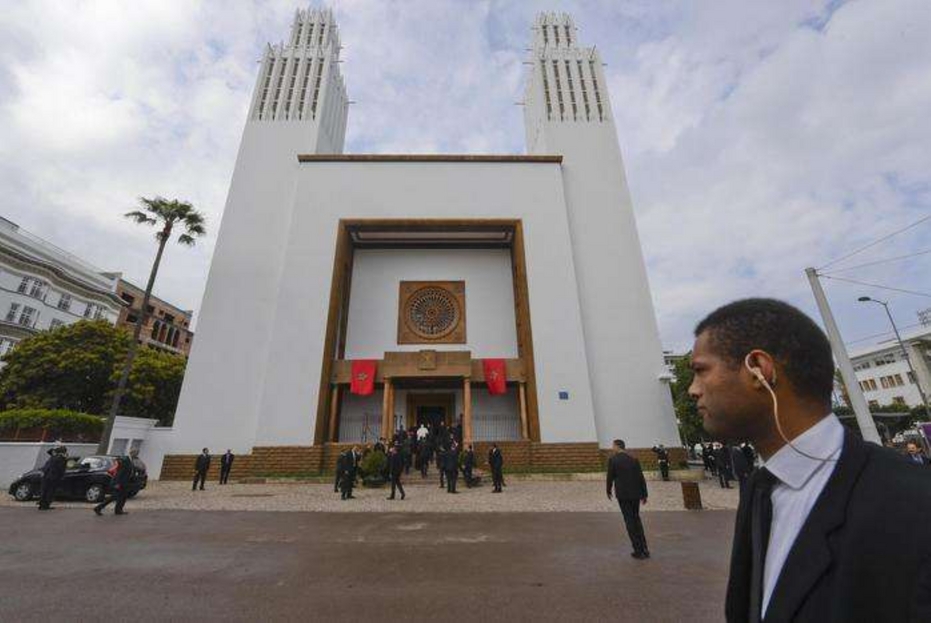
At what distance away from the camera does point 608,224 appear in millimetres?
23453

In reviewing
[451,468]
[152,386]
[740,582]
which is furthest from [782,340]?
[152,386]

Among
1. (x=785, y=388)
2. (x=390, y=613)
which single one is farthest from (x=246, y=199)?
(x=785, y=388)

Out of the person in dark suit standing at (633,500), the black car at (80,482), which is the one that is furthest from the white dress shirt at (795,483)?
the black car at (80,482)

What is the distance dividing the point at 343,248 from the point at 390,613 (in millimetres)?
19709

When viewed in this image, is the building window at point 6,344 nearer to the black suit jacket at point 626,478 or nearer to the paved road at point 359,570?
the paved road at point 359,570

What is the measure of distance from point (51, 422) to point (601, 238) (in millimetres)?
27522

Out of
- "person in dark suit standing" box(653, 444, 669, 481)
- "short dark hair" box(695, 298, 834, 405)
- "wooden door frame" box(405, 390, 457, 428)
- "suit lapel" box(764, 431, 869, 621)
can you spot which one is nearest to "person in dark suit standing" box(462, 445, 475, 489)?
"wooden door frame" box(405, 390, 457, 428)

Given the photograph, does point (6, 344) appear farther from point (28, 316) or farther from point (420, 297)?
point (420, 297)

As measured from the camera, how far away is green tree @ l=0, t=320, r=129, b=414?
84.1ft

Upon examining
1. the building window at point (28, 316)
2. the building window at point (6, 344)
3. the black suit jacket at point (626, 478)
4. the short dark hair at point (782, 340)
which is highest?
the building window at point (28, 316)

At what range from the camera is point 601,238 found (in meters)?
23.1

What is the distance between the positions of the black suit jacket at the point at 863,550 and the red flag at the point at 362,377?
65.2 ft

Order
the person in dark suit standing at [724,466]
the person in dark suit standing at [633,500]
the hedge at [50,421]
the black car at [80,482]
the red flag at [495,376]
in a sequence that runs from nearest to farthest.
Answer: the person in dark suit standing at [633,500], the black car at [80,482], the person in dark suit standing at [724,466], the hedge at [50,421], the red flag at [495,376]

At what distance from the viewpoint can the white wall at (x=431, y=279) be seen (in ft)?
74.4
